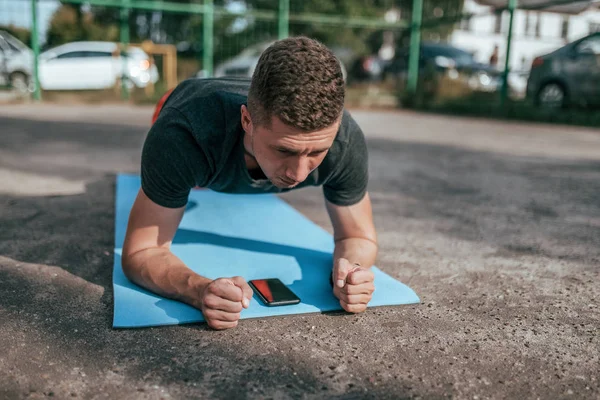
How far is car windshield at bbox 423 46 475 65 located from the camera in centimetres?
1483

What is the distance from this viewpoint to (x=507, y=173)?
454 centimetres

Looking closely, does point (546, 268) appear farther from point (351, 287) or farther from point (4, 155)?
point (4, 155)

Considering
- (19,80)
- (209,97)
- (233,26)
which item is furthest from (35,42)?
(209,97)

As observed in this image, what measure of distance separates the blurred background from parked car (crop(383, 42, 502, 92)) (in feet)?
0.12

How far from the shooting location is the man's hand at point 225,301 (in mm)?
1570

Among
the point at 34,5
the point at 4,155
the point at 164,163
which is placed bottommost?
the point at 4,155

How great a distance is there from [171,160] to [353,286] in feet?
2.26

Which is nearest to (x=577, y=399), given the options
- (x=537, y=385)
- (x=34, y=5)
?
(x=537, y=385)

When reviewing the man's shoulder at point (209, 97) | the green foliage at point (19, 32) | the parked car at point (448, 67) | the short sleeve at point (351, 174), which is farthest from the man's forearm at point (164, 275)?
the green foliage at point (19, 32)

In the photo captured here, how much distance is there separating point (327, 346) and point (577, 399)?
62cm

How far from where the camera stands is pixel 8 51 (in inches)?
471

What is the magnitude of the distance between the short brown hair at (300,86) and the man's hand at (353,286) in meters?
Answer: 0.48

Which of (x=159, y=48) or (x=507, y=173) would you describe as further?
(x=159, y=48)

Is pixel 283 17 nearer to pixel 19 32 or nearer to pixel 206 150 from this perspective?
pixel 19 32
